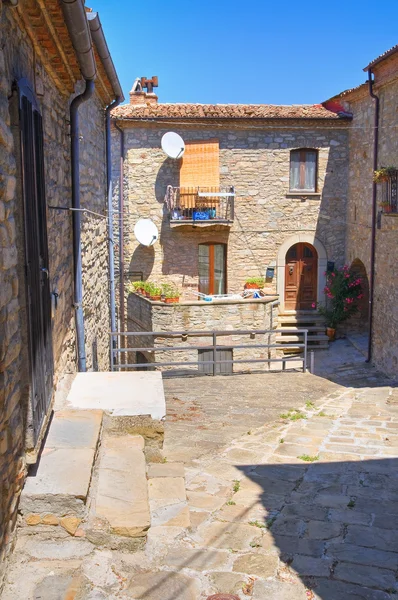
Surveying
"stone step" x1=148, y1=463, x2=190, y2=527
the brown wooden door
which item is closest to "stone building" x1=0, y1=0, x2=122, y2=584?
"stone step" x1=148, y1=463, x2=190, y2=527

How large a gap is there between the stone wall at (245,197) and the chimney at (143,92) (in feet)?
3.56

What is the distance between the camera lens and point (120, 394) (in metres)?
5.91

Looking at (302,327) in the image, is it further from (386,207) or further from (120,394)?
(120,394)

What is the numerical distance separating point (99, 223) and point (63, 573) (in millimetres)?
7239

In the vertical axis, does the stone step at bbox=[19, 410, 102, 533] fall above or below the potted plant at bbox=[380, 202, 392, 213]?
below

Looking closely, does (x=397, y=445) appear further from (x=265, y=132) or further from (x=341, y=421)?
(x=265, y=132)

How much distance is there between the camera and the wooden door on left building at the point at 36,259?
3822 mm

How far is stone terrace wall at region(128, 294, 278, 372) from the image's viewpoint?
1631 cm

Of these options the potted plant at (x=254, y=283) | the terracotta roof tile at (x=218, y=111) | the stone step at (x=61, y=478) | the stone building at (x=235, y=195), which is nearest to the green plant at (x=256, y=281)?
the potted plant at (x=254, y=283)

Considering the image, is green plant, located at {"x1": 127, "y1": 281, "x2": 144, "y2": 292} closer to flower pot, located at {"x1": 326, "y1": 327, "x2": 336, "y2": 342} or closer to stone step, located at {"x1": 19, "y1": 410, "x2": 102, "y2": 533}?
flower pot, located at {"x1": 326, "y1": 327, "x2": 336, "y2": 342}

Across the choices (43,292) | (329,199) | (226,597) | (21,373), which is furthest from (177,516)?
(329,199)

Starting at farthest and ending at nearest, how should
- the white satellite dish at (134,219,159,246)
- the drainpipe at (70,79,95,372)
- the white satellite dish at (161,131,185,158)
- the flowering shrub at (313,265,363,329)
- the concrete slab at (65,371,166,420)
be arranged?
the white satellite dish at (134,219,159,246), the flowering shrub at (313,265,363,329), the white satellite dish at (161,131,185,158), the drainpipe at (70,79,95,372), the concrete slab at (65,371,166,420)

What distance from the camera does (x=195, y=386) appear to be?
9.81 meters

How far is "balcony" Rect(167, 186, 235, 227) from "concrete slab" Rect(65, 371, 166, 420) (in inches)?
462
